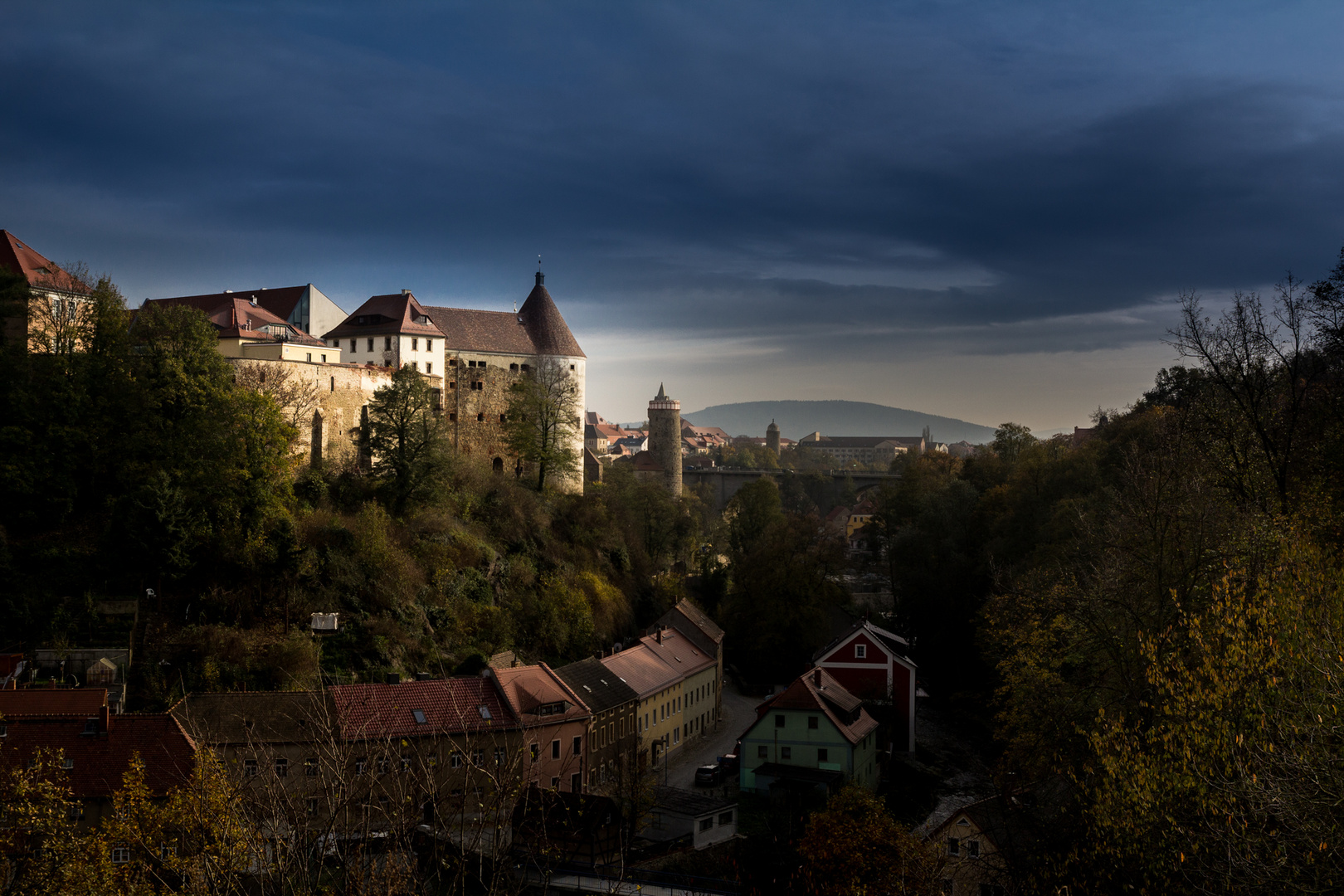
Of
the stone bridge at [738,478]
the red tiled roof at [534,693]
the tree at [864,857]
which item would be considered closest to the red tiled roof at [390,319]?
the red tiled roof at [534,693]

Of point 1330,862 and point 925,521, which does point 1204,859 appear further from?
point 925,521

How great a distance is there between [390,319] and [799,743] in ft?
97.4

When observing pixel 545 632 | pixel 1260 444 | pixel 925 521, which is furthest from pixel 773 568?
pixel 1260 444

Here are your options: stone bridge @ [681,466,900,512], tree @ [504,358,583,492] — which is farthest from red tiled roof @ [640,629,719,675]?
stone bridge @ [681,466,900,512]

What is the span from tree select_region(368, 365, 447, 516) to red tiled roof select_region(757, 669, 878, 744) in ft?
50.1

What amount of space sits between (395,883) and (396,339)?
41.6 meters

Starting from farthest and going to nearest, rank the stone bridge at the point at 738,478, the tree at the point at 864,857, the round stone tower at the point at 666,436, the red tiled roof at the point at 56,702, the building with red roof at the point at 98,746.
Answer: the stone bridge at the point at 738,478 < the round stone tower at the point at 666,436 < the red tiled roof at the point at 56,702 < the building with red roof at the point at 98,746 < the tree at the point at 864,857

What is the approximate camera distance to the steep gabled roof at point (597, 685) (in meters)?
32.7

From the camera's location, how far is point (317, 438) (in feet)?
131

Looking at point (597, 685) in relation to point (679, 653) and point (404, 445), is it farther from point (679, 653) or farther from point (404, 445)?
point (404, 445)

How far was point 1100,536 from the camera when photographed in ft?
84.3

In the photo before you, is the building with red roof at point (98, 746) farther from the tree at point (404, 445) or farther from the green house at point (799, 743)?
the green house at point (799, 743)

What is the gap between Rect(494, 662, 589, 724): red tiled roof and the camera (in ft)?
97.7

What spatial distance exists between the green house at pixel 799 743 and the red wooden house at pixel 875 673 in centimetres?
498
